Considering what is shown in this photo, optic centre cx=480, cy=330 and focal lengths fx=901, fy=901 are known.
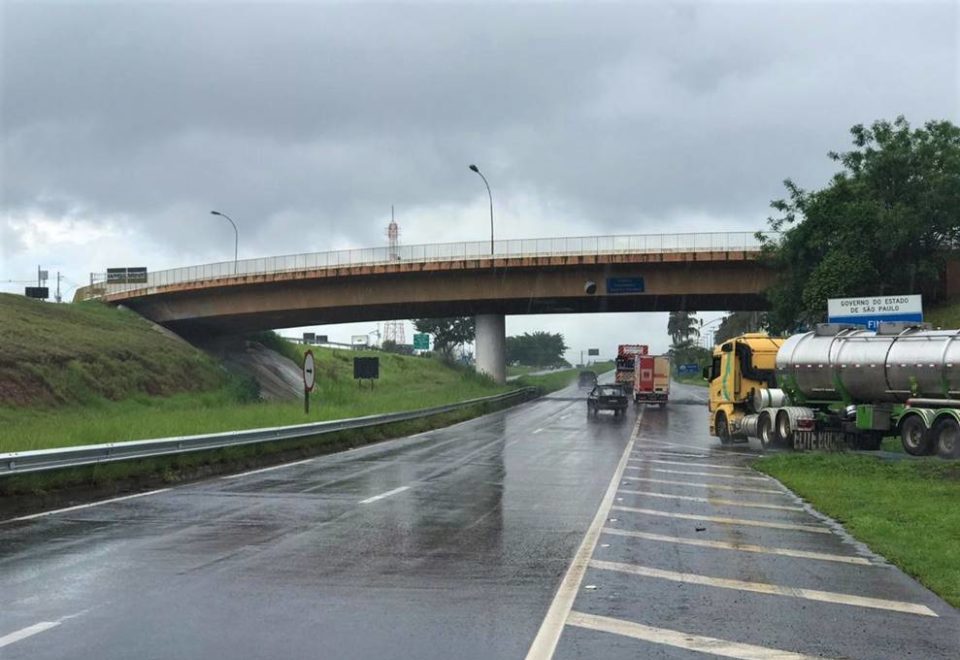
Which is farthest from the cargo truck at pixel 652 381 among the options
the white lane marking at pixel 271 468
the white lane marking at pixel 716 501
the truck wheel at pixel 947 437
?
the white lane marking at pixel 716 501

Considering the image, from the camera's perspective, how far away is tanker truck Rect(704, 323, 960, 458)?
20.1 metres

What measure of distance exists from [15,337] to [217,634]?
1647 inches

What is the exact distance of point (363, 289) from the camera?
53.2 meters

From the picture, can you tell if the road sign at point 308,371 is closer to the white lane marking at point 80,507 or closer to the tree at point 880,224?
the white lane marking at point 80,507

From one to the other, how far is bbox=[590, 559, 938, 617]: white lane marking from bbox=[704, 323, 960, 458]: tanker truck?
12.9 metres

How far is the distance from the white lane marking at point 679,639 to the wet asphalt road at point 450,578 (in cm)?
3

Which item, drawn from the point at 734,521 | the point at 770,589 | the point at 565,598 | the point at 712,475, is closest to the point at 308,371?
the point at 712,475

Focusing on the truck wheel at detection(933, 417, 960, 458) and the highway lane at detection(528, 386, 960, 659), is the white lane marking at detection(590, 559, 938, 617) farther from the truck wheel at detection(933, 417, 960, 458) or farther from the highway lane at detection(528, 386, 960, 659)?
the truck wheel at detection(933, 417, 960, 458)

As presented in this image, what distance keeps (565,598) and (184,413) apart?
849 inches

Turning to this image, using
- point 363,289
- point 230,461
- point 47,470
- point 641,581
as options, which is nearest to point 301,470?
point 230,461

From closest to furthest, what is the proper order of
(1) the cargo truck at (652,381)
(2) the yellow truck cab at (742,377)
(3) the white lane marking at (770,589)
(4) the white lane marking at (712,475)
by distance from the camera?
(3) the white lane marking at (770,589), (4) the white lane marking at (712,475), (2) the yellow truck cab at (742,377), (1) the cargo truck at (652,381)

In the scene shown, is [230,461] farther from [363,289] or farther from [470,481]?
[363,289]

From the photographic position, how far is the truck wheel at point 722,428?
92.9 ft

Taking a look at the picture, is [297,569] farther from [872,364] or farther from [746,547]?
[872,364]
